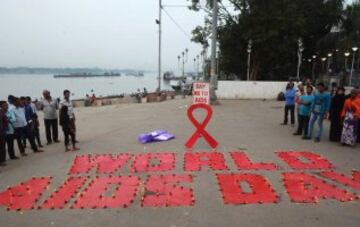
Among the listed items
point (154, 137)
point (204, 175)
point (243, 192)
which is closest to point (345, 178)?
point (243, 192)

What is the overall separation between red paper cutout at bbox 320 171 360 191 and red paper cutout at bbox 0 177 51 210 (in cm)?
582

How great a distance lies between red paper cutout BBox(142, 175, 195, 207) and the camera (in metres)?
6.23

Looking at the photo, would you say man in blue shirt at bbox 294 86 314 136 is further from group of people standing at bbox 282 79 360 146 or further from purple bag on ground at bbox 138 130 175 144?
purple bag on ground at bbox 138 130 175 144

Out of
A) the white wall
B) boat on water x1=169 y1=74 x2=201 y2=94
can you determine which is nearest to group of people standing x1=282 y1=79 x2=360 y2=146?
the white wall

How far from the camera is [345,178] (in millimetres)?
7516

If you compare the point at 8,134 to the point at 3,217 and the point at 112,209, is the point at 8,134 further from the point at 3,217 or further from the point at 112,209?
the point at 112,209

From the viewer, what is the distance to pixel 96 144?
37.2 feet

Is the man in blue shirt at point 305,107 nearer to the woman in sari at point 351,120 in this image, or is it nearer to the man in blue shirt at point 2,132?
the woman in sari at point 351,120

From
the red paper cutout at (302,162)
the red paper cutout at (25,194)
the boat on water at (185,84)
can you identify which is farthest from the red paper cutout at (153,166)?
the boat on water at (185,84)

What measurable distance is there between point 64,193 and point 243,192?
132 inches

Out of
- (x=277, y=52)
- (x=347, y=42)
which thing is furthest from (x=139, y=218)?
(x=347, y=42)

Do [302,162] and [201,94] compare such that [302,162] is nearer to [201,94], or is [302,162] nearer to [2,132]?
[201,94]

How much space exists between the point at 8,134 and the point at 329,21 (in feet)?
136

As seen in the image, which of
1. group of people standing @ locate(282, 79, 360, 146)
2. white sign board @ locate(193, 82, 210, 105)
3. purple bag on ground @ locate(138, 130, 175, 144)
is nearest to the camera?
group of people standing @ locate(282, 79, 360, 146)
